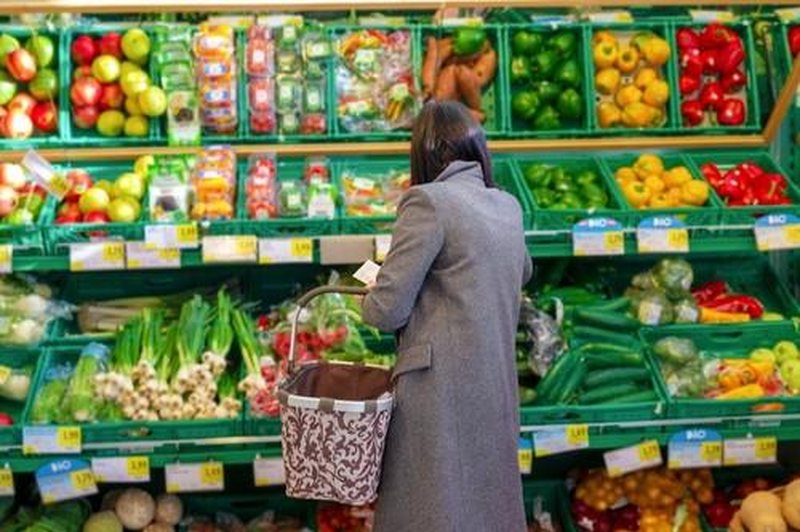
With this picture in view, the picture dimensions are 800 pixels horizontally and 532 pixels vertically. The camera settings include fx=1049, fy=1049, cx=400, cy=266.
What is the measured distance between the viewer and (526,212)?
3.57m

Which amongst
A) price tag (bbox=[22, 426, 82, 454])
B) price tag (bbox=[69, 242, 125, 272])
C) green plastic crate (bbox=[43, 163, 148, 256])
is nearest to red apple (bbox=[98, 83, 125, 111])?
green plastic crate (bbox=[43, 163, 148, 256])

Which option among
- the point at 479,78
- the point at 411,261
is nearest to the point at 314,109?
the point at 479,78

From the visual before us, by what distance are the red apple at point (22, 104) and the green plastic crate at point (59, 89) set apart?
0.24 ft

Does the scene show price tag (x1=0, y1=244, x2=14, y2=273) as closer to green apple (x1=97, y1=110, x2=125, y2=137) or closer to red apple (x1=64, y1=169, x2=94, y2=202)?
red apple (x1=64, y1=169, x2=94, y2=202)

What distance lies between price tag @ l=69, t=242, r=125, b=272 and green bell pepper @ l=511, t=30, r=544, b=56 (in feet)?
5.68

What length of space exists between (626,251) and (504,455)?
113 cm

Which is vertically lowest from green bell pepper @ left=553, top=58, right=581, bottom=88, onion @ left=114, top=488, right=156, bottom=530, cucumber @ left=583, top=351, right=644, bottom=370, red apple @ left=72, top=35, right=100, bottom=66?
onion @ left=114, top=488, right=156, bottom=530

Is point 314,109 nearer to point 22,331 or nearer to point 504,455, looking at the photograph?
point 22,331

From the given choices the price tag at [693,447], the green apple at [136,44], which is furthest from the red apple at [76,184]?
the price tag at [693,447]

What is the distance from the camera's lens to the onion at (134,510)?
3.63 m

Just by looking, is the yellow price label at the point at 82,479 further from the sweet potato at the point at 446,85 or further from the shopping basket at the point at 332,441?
the sweet potato at the point at 446,85

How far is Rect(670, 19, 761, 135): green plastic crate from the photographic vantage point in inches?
163

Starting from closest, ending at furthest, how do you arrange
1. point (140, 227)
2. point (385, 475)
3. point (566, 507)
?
point (385, 475)
point (140, 227)
point (566, 507)

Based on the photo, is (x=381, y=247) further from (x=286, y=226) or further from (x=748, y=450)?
(x=748, y=450)
